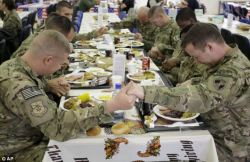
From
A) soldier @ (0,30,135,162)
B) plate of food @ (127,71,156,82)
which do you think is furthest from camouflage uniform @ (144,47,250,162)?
plate of food @ (127,71,156,82)

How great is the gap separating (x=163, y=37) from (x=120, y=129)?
103 inches

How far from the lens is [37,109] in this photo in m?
1.51

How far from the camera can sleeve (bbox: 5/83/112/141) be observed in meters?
1.51

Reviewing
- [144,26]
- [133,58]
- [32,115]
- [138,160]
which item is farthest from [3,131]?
[144,26]

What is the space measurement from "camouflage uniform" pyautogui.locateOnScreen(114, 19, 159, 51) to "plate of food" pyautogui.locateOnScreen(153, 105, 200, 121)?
8.93ft

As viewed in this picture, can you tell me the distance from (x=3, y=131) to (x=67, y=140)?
1.20ft

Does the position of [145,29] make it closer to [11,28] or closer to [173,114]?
[11,28]

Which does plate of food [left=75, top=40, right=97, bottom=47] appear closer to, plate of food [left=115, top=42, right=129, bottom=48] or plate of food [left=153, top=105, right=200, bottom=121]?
plate of food [left=115, top=42, right=129, bottom=48]

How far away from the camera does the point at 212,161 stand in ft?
5.18

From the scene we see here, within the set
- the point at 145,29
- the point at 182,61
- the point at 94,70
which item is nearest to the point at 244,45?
the point at 182,61

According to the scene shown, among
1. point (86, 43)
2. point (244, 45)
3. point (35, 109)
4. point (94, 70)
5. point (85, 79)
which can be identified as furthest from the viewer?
point (86, 43)

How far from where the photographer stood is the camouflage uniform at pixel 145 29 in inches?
181

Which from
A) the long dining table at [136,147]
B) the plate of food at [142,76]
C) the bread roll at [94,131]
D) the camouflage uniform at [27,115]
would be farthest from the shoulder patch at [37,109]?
the plate of food at [142,76]

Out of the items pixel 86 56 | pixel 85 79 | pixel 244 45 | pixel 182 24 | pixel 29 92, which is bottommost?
pixel 244 45
